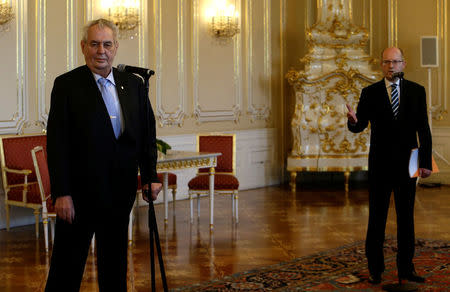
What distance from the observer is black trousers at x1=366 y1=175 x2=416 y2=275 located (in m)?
4.05

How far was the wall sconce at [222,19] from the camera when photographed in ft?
28.3

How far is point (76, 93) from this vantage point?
2656 mm

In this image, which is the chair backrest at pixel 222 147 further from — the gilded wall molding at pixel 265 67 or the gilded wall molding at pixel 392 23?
the gilded wall molding at pixel 392 23

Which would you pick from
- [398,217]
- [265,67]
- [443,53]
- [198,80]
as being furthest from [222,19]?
[398,217]

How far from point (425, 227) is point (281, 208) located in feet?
5.82

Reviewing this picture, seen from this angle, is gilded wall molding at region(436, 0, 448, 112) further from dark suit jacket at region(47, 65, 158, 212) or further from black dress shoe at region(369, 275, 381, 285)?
dark suit jacket at region(47, 65, 158, 212)

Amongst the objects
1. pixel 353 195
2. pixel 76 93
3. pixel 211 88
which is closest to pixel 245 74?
pixel 211 88

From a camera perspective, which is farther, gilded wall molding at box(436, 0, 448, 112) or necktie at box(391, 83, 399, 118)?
gilded wall molding at box(436, 0, 448, 112)

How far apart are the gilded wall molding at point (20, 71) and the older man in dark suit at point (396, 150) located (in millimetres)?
3640

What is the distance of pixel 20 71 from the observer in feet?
21.2

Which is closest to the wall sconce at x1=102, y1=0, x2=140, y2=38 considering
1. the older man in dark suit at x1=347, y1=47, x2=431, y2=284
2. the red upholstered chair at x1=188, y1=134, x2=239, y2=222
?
the red upholstered chair at x1=188, y1=134, x2=239, y2=222

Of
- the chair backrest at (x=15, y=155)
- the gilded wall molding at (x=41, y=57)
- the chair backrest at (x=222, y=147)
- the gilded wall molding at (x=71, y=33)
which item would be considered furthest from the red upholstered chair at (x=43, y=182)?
the chair backrest at (x=222, y=147)

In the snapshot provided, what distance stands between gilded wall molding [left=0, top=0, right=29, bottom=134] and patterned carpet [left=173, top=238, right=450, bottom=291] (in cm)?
307

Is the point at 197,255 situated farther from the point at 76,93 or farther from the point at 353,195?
the point at 353,195
